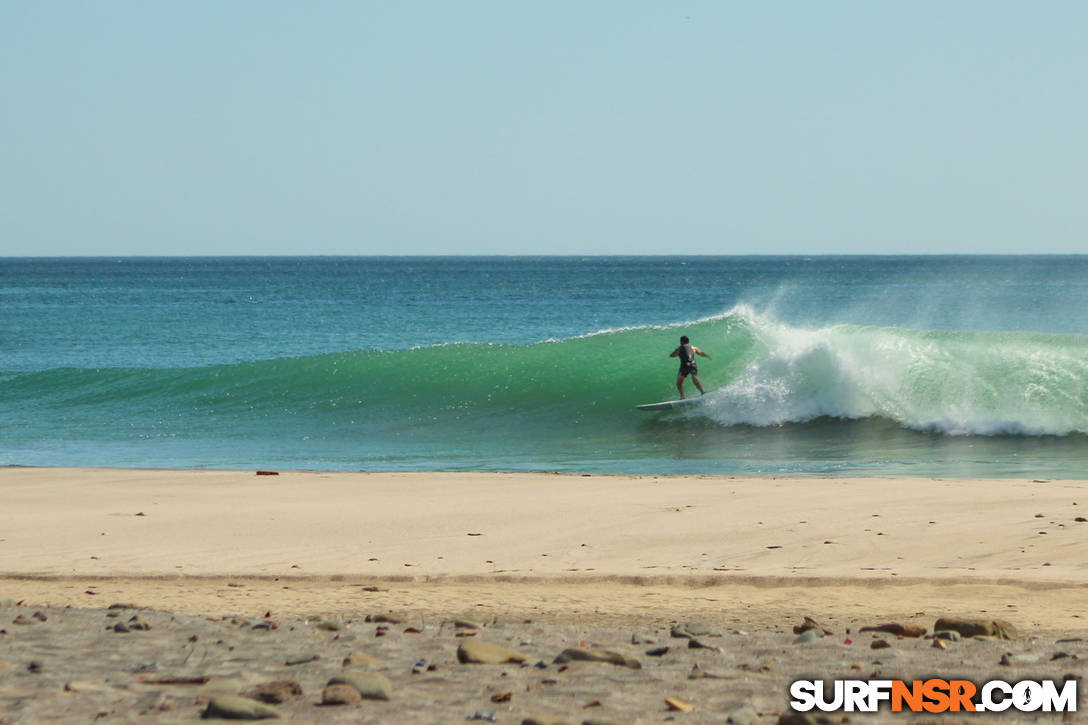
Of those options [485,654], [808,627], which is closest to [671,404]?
[808,627]

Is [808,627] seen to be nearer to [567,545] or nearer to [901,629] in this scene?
[901,629]

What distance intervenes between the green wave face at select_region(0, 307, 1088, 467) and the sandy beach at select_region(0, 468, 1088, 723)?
4.92m

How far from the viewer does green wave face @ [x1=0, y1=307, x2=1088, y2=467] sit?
58.0 feet

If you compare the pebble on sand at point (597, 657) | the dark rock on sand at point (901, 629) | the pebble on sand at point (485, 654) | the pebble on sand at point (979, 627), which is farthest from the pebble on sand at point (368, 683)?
the pebble on sand at point (979, 627)

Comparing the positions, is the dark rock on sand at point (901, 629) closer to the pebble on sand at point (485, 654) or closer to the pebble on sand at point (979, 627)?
the pebble on sand at point (979, 627)

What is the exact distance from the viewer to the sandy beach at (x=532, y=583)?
458cm

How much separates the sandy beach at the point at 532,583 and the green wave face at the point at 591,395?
4.92 m

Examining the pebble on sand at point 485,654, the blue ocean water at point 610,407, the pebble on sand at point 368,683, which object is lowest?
the blue ocean water at point 610,407

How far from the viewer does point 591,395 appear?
21.2 metres

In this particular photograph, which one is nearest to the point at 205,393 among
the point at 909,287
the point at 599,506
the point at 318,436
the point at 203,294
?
the point at 318,436

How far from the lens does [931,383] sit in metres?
18.7

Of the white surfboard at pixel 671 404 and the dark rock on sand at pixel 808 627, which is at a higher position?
the dark rock on sand at pixel 808 627

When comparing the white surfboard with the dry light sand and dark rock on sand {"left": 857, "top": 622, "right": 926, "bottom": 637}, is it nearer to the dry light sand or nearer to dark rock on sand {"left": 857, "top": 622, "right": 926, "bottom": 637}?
the dry light sand

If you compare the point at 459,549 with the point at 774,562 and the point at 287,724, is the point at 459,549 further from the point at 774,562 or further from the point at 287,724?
the point at 287,724
